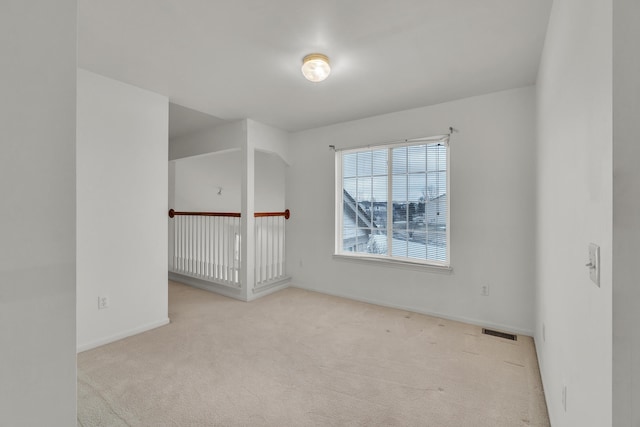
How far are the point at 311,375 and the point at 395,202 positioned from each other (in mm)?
2307

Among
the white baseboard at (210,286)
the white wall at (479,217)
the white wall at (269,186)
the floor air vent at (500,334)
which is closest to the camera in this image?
the floor air vent at (500,334)

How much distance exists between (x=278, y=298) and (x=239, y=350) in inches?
57.9

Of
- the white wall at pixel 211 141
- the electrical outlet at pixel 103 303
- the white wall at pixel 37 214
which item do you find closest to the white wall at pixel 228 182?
the white wall at pixel 211 141

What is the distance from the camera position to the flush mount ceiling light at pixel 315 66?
2270mm

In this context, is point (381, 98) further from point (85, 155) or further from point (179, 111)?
point (85, 155)

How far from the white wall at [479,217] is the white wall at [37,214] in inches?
131

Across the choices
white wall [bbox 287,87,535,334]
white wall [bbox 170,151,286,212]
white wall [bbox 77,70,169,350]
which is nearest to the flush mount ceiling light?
white wall [bbox 287,87,535,334]

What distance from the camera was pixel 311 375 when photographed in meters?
2.14

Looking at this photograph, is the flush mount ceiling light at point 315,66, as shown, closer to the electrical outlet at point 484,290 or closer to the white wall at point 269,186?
the electrical outlet at point 484,290

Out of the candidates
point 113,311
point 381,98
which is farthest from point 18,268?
point 381,98

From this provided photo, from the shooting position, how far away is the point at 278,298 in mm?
3980

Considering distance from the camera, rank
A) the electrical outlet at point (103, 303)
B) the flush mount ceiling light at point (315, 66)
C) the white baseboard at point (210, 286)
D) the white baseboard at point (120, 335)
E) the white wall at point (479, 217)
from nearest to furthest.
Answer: the flush mount ceiling light at point (315, 66) < the white baseboard at point (120, 335) < the electrical outlet at point (103, 303) < the white wall at point (479, 217) < the white baseboard at point (210, 286)
